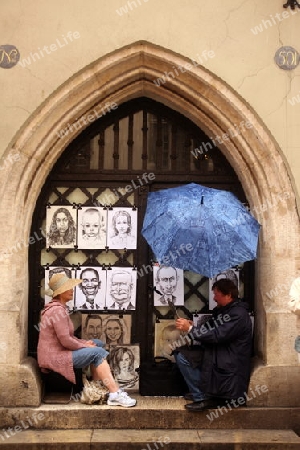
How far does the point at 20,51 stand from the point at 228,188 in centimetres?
272

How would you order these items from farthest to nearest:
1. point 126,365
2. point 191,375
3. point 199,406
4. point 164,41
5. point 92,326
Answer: point 92,326 < point 126,365 < point 164,41 < point 191,375 < point 199,406

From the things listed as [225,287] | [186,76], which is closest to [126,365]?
[225,287]

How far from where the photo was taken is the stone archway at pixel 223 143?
590 centimetres

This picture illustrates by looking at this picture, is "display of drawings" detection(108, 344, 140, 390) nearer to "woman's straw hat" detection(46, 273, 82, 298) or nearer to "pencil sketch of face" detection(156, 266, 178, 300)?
"pencil sketch of face" detection(156, 266, 178, 300)

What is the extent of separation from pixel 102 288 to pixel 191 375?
1424 millimetres

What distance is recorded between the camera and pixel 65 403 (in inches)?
231

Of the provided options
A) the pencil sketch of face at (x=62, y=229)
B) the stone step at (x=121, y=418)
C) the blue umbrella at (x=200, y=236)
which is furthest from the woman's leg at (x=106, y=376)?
the pencil sketch of face at (x=62, y=229)

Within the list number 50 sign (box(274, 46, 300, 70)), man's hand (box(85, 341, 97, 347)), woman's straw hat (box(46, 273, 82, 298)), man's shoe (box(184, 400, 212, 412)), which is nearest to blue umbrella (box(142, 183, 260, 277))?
woman's straw hat (box(46, 273, 82, 298))

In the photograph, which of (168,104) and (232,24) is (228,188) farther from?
(232,24)

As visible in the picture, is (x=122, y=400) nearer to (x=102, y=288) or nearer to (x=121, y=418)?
(x=121, y=418)

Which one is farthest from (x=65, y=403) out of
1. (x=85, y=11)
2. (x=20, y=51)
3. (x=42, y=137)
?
(x=85, y=11)

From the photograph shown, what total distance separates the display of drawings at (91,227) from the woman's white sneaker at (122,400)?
1646 millimetres

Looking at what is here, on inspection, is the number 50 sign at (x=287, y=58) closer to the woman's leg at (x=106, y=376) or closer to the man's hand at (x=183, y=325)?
the man's hand at (x=183, y=325)

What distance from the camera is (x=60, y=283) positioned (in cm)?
589
